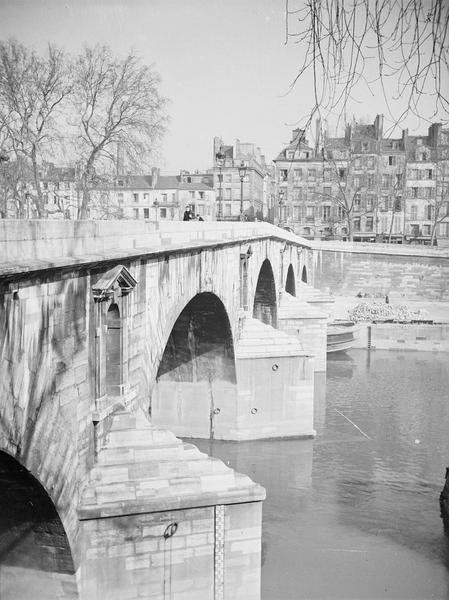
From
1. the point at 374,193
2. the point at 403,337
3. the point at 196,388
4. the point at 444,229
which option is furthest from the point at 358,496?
the point at 444,229

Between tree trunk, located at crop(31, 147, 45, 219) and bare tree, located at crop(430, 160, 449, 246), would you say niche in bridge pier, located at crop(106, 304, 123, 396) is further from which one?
bare tree, located at crop(430, 160, 449, 246)

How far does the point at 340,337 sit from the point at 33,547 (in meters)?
30.9

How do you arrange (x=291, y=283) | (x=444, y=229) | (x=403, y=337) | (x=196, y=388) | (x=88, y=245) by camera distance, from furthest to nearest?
(x=444, y=229) → (x=291, y=283) → (x=403, y=337) → (x=196, y=388) → (x=88, y=245)

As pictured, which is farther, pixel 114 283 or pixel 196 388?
pixel 196 388

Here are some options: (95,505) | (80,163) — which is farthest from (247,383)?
(95,505)

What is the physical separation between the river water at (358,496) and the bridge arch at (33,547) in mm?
5371

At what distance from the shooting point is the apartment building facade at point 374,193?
64375 millimetres

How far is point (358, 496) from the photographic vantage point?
19.2m

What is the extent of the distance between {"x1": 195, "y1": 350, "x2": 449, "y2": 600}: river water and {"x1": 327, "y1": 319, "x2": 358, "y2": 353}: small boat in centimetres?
742

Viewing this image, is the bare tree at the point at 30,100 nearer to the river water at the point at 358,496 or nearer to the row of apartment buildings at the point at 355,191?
the river water at the point at 358,496

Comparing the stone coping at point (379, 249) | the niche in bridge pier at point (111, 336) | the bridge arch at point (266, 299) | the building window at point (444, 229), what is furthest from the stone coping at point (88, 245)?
the building window at point (444, 229)

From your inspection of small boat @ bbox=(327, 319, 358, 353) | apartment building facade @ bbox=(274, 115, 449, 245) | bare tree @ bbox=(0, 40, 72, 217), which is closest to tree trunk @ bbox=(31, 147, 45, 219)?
bare tree @ bbox=(0, 40, 72, 217)

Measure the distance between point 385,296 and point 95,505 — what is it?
45.3m

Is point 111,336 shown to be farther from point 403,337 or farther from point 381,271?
point 381,271
